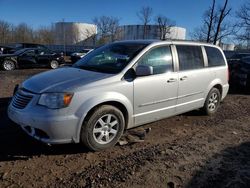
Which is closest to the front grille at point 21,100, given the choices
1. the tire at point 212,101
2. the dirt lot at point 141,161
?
the dirt lot at point 141,161

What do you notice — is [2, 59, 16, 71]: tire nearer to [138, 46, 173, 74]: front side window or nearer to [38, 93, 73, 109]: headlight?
[138, 46, 173, 74]: front side window

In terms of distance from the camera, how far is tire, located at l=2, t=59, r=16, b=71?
16.8 m

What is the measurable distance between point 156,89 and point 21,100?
2.23m

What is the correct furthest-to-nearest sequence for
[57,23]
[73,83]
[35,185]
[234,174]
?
[57,23] < [73,83] < [234,174] < [35,185]

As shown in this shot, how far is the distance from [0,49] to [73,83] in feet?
82.0

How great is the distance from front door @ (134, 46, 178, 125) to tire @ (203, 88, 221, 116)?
139 centimetres

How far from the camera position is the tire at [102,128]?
13.7 ft

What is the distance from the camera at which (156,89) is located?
4.98m

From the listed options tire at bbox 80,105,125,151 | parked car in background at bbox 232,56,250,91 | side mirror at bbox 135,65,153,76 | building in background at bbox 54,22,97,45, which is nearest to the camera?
tire at bbox 80,105,125,151

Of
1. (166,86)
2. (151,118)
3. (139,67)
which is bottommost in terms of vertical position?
(151,118)

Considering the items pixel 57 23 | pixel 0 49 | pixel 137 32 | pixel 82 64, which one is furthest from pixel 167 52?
pixel 57 23

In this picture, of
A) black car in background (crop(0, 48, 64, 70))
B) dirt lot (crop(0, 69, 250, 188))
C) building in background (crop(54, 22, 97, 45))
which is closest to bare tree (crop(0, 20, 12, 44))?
building in background (crop(54, 22, 97, 45))

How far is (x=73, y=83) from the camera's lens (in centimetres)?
417

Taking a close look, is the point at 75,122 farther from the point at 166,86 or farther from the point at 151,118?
the point at 166,86
